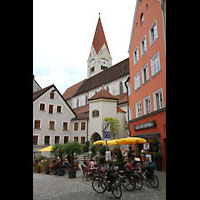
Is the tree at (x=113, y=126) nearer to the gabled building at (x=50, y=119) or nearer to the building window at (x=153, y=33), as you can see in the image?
the gabled building at (x=50, y=119)

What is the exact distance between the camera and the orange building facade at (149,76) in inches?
510

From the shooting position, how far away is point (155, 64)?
1415cm

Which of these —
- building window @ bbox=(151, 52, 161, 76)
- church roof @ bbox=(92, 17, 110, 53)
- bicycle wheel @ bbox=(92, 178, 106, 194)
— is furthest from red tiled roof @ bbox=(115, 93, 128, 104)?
bicycle wheel @ bbox=(92, 178, 106, 194)

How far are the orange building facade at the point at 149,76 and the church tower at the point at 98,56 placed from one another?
35632 millimetres

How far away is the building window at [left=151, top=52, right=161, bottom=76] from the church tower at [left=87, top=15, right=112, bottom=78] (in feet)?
132

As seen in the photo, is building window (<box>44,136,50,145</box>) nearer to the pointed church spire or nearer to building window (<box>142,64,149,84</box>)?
building window (<box>142,64,149,84</box>)

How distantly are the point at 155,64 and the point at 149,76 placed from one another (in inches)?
46.9

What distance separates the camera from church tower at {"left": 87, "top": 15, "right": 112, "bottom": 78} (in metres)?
55.1

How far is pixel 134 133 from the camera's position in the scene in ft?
59.2

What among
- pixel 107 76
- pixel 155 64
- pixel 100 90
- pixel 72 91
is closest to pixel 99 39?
pixel 72 91

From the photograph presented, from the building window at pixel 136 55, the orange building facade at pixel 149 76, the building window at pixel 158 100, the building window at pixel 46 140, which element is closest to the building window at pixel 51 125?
the building window at pixel 46 140
